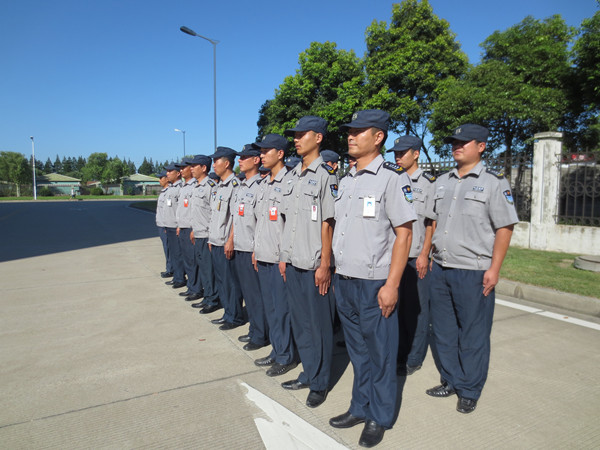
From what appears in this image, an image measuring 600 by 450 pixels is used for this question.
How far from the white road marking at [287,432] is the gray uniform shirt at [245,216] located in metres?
1.58

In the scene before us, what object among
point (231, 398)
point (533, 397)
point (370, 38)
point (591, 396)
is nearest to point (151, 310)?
point (231, 398)

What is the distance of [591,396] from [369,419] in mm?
1707

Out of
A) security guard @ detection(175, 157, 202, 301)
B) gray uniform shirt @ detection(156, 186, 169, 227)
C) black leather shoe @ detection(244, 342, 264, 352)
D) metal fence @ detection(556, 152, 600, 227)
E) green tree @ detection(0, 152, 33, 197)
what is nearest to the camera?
black leather shoe @ detection(244, 342, 264, 352)

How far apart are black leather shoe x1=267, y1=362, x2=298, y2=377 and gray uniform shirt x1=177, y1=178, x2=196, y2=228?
2.57 meters

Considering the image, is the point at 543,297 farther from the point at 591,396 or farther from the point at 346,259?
the point at 346,259

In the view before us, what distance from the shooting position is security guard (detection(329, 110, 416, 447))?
2.38m

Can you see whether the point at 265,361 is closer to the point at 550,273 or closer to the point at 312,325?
the point at 312,325

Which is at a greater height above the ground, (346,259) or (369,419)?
(346,259)

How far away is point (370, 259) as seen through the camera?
7.95 feet

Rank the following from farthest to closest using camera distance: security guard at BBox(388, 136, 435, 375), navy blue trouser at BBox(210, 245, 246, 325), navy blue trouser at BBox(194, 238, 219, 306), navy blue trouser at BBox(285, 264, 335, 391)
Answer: navy blue trouser at BBox(194, 238, 219, 306)
navy blue trouser at BBox(210, 245, 246, 325)
security guard at BBox(388, 136, 435, 375)
navy blue trouser at BBox(285, 264, 335, 391)

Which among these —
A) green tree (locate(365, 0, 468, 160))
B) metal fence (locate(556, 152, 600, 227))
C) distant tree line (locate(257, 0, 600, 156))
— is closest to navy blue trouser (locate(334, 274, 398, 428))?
metal fence (locate(556, 152, 600, 227))

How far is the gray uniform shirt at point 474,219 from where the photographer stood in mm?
2742

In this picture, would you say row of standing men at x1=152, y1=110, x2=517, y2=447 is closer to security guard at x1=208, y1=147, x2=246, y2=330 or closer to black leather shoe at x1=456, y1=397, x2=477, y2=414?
black leather shoe at x1=456, y1=397, x2=477, y2=414

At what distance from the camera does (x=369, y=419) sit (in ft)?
8.21
